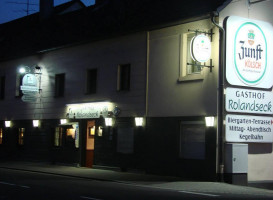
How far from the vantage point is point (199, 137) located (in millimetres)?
20094

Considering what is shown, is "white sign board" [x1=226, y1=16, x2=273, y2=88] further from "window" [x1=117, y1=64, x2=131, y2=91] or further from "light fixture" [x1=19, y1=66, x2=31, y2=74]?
"light fixture" [x1=19, y1=66, x2=31, y2=74]

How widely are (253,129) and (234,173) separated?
2.10 meters

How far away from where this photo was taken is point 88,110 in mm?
25328

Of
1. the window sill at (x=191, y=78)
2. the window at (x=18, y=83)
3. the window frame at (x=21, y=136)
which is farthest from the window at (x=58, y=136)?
the window sill at (x=191, y=78)

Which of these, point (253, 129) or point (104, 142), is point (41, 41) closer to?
point (104, 142)

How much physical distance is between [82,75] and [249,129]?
10.3 metres

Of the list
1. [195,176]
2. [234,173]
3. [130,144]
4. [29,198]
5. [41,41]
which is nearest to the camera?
[29,198]

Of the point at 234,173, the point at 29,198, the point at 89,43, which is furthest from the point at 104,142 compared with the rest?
the point at 29,198

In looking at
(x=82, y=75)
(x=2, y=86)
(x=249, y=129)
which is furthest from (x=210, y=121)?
(x=2, y=86)

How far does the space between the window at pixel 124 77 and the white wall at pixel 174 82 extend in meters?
1.77

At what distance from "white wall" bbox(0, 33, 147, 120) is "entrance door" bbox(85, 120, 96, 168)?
1.41 metres

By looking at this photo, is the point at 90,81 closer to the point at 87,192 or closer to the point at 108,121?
the point at 108,121

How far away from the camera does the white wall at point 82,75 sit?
23.0 m

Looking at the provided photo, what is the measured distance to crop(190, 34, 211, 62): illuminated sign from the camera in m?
18.8
